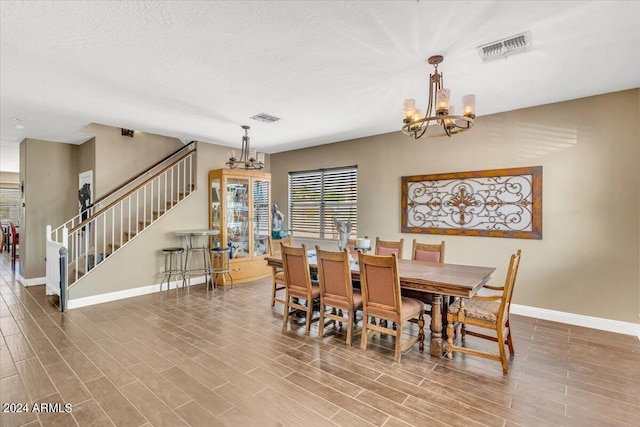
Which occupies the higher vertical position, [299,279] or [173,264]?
[299,279]

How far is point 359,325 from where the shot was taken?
12.4 ft

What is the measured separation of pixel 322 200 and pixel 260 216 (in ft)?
4.38

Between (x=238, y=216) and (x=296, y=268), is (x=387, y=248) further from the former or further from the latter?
(x=238, y=216)

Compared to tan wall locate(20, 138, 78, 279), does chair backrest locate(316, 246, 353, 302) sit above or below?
below

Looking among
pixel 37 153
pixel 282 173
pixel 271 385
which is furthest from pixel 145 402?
pixel 37 153

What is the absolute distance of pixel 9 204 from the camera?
1143 centimetres

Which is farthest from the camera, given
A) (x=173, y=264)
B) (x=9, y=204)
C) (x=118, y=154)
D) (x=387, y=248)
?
(x=9, y=204)

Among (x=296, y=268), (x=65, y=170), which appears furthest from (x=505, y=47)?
(x=65, y=170)

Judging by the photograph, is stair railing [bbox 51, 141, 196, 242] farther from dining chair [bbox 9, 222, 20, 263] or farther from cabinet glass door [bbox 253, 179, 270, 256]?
dining chair [bbox 9, 222, 20, 263]

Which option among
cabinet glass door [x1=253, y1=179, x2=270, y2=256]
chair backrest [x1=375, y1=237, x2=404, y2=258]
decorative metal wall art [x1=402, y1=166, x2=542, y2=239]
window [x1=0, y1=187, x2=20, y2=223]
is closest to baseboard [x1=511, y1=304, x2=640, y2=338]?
decorative metal wall art [x1=402, y1=166, x2=542, y2=239]

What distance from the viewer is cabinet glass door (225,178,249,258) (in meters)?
6.03

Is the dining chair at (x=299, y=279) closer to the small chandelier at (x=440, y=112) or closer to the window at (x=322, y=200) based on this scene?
the small chandelier at (x=440, y=112)

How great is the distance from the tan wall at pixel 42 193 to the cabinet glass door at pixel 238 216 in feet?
10.8

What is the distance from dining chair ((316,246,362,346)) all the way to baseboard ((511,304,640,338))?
97.0 inches
